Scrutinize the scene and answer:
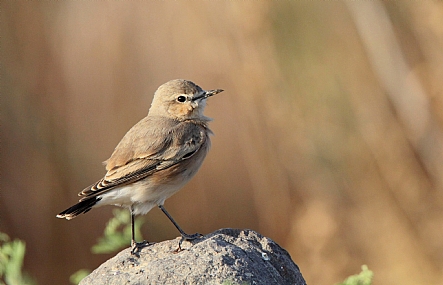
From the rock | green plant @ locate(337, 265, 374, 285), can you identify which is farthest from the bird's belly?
green plant @ locate(337, 265, 374, 285)

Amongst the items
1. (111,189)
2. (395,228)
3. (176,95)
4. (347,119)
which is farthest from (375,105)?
(111,189)

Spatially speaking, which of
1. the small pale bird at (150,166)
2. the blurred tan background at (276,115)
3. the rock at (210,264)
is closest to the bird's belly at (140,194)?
the small pale bird at (150,166)

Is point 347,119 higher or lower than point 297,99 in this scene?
lower

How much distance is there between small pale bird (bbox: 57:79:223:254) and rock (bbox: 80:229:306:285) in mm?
593

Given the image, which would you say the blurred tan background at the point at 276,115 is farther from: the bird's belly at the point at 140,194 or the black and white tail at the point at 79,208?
the black and white tail at the point at 79,208

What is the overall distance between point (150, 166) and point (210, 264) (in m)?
1.80

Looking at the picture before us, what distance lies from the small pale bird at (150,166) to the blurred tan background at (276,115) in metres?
3.32

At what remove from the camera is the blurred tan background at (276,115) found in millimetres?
8531

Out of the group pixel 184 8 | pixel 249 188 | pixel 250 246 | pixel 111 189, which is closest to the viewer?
pixel 250 246

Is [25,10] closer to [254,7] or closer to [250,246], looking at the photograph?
[254,7]

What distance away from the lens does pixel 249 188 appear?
34.8ft

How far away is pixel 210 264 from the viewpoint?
3496 millimetres

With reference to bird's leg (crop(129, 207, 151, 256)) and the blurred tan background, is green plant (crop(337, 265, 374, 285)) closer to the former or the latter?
bird's leg (crop(129, 207, 151, 256))

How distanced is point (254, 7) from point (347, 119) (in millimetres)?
2140
